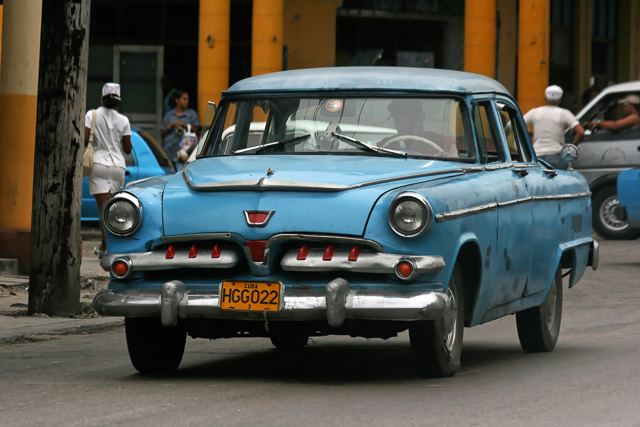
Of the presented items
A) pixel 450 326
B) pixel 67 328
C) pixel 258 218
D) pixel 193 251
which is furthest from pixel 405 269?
pixel 67 328

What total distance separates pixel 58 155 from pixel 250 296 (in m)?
3.67

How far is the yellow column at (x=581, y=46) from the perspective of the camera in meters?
29.1

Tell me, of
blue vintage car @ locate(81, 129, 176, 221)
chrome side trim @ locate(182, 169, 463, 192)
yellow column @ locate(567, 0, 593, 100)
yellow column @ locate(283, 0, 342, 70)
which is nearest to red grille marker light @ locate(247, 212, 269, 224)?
chrome side trim @ locate(182, 169, 463, 192)

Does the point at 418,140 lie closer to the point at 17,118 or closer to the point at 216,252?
the point at 216,252

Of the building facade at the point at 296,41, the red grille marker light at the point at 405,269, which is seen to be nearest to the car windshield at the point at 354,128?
the red grille marker light at the point at 405,269

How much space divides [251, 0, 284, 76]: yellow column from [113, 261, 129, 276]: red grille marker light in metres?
15.8

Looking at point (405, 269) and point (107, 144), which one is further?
point (107, 144)

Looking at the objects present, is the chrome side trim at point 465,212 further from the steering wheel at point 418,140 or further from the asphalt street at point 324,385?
the asphalt street at point 324,385

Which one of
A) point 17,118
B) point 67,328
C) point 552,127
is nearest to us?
point 67,328

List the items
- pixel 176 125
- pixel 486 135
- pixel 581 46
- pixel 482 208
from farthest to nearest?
pixel 581 46
pixel 176 125
pixel 486 135
pixel 482 208

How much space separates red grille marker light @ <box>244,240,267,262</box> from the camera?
19.5 ft

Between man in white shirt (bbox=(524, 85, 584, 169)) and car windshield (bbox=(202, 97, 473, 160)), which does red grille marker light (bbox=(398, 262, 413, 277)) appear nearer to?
car windshield (bbox=(202, 97, 473, 160))

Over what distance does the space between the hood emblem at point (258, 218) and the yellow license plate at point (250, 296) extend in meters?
0.28

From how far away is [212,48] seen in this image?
22.2 m
